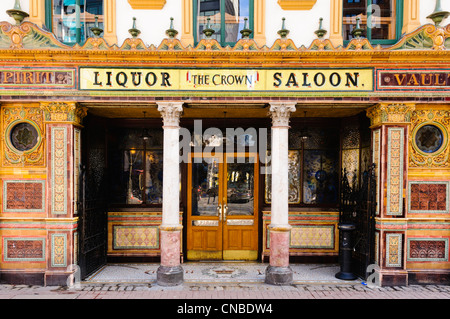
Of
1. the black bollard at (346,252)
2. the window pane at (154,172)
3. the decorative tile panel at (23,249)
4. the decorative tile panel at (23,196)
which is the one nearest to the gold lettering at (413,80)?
the black bollard at (346,252)

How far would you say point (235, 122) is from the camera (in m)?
8.56

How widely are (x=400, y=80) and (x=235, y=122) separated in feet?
12.9

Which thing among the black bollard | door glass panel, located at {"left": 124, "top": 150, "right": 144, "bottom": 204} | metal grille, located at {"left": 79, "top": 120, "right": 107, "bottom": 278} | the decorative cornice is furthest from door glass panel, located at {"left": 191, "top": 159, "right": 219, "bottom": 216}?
the black bollard

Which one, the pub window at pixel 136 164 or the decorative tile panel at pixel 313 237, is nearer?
the decorative tile panel at pixel 313 237

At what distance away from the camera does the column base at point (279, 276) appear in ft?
22.2

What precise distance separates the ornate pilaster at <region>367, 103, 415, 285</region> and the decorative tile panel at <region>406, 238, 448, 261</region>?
334 mm

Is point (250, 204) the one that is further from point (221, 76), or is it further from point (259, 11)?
point (259, 11)

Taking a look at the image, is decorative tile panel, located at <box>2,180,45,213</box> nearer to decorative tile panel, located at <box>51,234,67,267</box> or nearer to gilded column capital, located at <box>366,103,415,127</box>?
decorative tile panel, located at <box>51,234,67,267</box>

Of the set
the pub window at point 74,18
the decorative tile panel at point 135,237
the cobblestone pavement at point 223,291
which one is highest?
the pub window at point 74,18

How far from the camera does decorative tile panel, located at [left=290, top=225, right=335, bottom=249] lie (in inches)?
332

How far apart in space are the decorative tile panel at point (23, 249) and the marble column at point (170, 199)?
2.58 metres

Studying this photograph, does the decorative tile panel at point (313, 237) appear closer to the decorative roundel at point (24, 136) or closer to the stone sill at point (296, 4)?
the stone sill at point (296, 4)

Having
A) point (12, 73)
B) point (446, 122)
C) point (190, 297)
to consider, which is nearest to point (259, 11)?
point (446, 122)

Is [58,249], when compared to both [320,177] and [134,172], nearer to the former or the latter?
[134,172]
